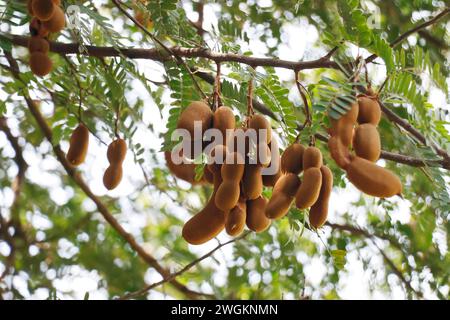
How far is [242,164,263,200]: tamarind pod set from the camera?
99 cm

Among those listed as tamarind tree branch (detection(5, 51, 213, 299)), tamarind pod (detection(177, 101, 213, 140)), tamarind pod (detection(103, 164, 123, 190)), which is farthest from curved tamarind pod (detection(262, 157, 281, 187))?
tamarind tree branch (detection(5, 51, 213, 299))

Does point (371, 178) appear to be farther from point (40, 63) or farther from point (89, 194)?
point (89, 194)

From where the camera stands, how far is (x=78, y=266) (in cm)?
246

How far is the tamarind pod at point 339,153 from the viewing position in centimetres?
91

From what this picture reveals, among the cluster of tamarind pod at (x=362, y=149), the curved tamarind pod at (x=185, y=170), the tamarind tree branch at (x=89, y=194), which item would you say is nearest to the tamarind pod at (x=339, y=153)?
the cluster of tamarind pod at (x=362, y=149)

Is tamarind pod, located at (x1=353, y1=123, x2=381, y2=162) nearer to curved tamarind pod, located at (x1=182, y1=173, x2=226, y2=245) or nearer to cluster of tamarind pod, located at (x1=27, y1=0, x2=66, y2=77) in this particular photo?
curved tamarind pod, located at (x1=182, y1=173, x2=226, y2=245)

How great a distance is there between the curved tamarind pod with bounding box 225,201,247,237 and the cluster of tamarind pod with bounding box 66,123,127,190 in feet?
1.72

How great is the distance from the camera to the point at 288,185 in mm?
967

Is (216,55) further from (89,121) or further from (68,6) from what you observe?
(89,121)

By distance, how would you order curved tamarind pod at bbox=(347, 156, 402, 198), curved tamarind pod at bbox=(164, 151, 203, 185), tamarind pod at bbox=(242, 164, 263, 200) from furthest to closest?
curved tamarind pod at bbox=(164, 151, 203, 185) → tamarind pod at bbox=(242, 164, 263, 200) → curved tamarind pod at bbox=(347, 156, 402, 198)

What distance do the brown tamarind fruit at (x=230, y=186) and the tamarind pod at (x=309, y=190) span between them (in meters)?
0.08

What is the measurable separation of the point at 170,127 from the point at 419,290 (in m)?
1.10

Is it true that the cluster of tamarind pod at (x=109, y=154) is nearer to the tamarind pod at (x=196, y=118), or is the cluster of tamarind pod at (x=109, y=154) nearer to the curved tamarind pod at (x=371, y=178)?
the tamarind pod at (x=196, y=118)

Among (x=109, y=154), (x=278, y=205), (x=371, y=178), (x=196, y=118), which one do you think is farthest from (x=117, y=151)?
(x=371, y=178)
